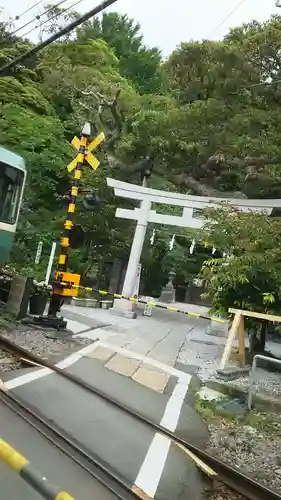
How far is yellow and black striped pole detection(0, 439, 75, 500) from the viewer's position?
1984 mm

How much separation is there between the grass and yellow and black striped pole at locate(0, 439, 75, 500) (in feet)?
13.8

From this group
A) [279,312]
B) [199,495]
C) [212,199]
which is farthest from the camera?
[212,199]

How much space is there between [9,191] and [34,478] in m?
8.92

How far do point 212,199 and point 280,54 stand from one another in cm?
496

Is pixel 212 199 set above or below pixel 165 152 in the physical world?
below

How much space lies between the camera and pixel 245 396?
7496mm

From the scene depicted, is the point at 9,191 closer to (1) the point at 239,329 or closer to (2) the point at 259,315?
(1) the point at 239,329

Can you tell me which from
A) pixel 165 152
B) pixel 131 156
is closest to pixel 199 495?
pixel 165 152

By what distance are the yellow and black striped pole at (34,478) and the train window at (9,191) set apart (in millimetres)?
8465

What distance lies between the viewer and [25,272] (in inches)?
606

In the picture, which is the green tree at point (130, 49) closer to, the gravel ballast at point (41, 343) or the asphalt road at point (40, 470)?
the gravel ballast at point (41, 343)

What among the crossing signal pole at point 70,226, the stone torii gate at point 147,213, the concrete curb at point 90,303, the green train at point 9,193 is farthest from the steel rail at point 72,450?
the concrete curb at point 90,303

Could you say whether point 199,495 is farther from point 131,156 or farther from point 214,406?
point 131,156

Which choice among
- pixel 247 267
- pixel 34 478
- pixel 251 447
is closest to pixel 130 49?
pixel 247 267
